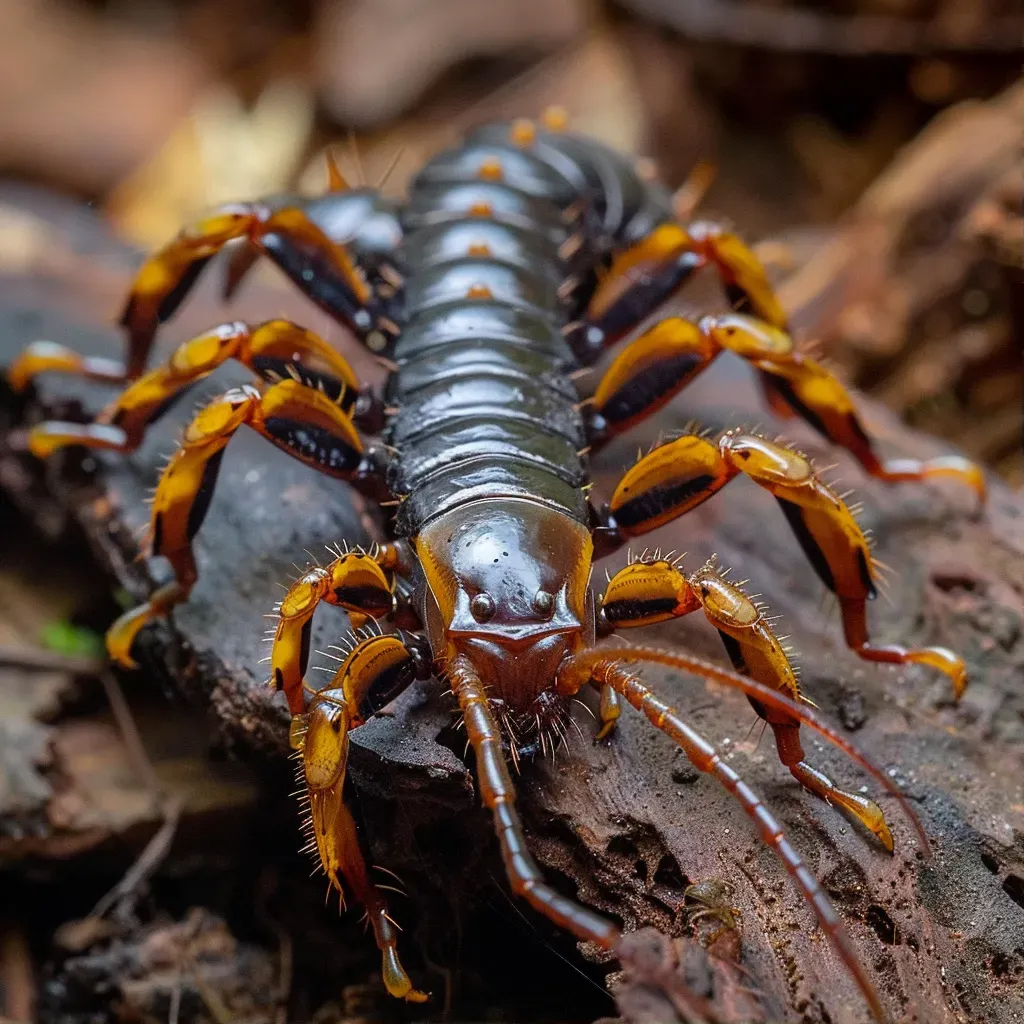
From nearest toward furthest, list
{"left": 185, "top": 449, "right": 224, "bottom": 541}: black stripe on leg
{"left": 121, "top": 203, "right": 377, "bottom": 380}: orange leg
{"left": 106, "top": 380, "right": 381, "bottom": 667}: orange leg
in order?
{"left": 106, "top": 380, "right": 381, "bottom": 667}: orange leg, {"left": 185, "top": 449, "right": 224, "bottom": 541}: black stripe on leg, {"left": 121, "top": 203, "right": 377, "bottom": 380}: orange leg

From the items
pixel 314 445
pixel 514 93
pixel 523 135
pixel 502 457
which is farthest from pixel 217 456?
pixel 514 93

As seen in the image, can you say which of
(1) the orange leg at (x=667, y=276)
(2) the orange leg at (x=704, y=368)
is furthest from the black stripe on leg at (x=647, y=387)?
(1) the orange leg at (x=667, y=276)

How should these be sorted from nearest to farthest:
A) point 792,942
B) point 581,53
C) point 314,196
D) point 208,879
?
point 792,942 → point 208,879 → point 314,196 → point 581,53

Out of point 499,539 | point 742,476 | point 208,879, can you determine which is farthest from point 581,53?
point 208,879

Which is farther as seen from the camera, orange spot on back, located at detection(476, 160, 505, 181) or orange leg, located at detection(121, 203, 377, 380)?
orange spot on back, located at detection(476, 160, 505, 181)

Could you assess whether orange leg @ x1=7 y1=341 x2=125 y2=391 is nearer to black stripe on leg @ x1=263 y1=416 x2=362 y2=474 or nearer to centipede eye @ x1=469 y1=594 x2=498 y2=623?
black stripe on leg @ x1=263 y1=416 x2=362 y2=474

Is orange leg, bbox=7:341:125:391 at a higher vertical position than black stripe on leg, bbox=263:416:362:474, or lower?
higher

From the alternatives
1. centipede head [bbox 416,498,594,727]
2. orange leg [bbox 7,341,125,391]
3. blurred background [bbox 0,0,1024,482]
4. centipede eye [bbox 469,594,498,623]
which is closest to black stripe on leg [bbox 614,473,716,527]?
centipede head [bbox 416,498,594,727]

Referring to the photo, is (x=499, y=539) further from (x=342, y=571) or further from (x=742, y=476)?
(x=742, y=476)
